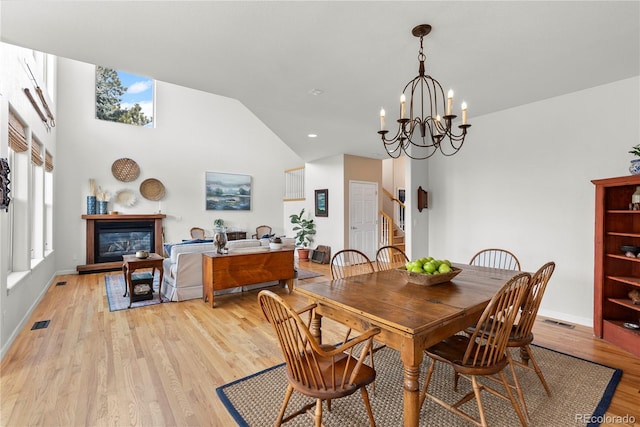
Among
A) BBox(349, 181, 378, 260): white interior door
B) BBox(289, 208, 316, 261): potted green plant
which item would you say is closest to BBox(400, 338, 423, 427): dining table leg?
BBox(349, 181, 378, 260): white interior door

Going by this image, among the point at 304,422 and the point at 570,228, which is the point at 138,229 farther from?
the point at 570,228

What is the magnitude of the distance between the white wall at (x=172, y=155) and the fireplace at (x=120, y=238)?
29cm

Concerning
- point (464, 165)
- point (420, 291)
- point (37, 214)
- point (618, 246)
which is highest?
point (464, 165)

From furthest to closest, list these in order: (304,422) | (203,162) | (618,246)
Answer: (203,162)
(618,246)
(304,422)

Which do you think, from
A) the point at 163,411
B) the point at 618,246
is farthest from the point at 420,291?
the point at 618,246

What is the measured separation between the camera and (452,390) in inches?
86.7

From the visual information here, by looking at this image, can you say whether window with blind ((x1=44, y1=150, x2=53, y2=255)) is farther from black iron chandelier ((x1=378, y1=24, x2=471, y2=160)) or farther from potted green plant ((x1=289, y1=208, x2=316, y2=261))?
black iron chandelier ((x1=378, y1=24, x2=471, y2=160))

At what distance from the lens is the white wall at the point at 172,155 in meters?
6.28

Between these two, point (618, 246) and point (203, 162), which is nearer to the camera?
point (618, 246)

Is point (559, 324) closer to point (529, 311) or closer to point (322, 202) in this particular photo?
point (529, 311)

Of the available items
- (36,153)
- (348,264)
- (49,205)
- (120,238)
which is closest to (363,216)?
(348,264)

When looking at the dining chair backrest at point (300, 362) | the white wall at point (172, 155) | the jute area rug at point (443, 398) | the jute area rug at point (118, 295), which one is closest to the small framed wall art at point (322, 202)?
the white wall at point (172, 155)

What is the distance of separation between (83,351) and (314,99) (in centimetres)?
354

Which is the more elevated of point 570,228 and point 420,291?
point 570,228
